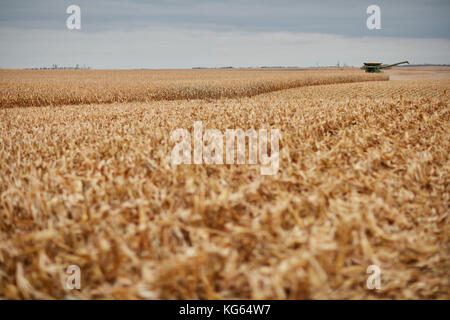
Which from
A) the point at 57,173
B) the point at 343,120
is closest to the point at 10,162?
the point at 57,173

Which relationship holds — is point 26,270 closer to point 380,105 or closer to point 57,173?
point 57,173

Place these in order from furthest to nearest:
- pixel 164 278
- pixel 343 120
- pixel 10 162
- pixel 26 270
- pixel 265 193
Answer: pixel 343 120, pixel 10 162, pixel 265 193, pixel 26 270, pixel 164 278

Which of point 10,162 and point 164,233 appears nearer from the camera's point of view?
point 164,233

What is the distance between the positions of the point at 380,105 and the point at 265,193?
589 cm

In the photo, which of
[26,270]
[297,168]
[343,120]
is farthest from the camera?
[343,120]

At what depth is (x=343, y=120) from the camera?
5.32 metres

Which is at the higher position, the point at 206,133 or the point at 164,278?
the point at 206,133

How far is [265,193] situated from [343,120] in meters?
3.73
